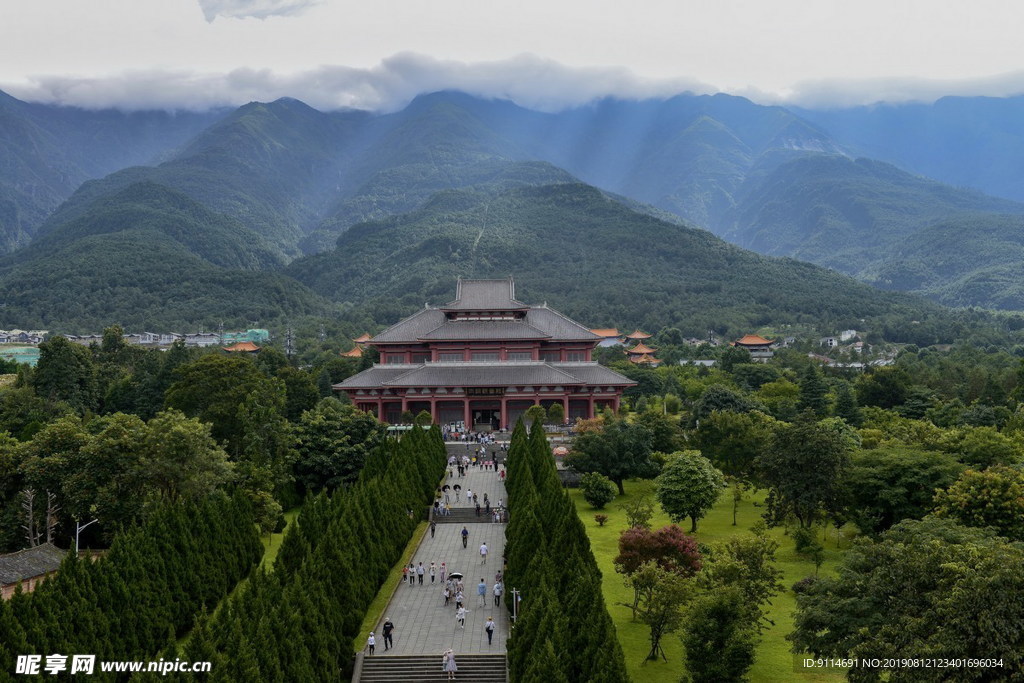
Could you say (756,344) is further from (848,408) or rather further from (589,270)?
(848,408)

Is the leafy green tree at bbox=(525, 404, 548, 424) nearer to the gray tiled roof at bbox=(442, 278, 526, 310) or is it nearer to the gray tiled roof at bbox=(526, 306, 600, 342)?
the gray tiled roof at bbox=(526, 306, 600, 342)

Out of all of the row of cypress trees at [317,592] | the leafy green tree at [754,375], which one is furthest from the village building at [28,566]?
the leafy green tree at [754,375]

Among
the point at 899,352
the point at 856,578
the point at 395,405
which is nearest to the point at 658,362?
the point at 899,352

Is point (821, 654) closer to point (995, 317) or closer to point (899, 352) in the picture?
point (899, 352)

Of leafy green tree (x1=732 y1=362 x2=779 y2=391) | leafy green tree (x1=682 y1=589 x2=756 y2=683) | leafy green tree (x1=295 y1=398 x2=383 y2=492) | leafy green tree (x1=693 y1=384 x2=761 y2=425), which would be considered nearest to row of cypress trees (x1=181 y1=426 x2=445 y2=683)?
leafy green tree (x1=295 y1=398 x2=383 y2=492)

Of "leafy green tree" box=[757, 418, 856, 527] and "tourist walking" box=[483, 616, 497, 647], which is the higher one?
"leafy green tree" box=[757, 418, 856, 527]

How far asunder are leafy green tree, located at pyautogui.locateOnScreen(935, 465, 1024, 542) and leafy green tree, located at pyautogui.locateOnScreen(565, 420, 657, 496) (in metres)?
15.6

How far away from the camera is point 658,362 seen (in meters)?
95.6

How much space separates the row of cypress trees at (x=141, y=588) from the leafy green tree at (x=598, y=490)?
47.1 feet

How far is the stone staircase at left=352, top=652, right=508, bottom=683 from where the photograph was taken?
22.6 metres

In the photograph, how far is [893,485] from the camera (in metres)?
31.9

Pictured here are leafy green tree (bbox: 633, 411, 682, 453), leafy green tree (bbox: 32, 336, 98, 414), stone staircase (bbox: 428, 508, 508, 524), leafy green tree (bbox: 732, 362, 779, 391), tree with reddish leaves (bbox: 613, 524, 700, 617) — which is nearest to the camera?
tree with reddish leaves (bbox: 613, 524, 700, 617)

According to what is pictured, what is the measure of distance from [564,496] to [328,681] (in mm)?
9712

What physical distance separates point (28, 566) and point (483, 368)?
32.9 meters
